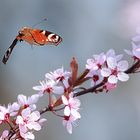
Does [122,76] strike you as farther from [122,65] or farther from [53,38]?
[53,38]

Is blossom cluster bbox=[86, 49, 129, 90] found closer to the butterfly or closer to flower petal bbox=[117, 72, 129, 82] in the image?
flower petal bbox=[117, 72, 129, 82]

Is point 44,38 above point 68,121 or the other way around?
above

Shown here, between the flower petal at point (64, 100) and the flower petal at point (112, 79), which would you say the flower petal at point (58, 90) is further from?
the flower petal at point (112, 79)

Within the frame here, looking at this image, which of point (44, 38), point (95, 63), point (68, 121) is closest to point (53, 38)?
point (44, 38)

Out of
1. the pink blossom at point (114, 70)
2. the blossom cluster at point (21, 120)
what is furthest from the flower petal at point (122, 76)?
the blossom cluster at point (21, 120)

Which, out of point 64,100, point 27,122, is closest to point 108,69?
point 64,100

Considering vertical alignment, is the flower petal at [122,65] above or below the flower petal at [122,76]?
above

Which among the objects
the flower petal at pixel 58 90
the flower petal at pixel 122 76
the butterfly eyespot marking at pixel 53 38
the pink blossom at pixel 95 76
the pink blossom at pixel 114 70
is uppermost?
the butterfly eyespot marking at pixel 53 38
